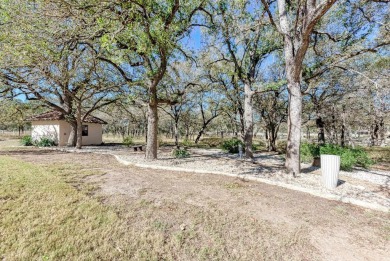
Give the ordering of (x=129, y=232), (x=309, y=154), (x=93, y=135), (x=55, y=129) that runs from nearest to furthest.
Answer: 1. (x=129, y=232)
2. (x=309, y=154)
3. (x=55, y=129)
4. (x=93, y=135)

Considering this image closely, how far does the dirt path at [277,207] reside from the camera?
3.21 metres

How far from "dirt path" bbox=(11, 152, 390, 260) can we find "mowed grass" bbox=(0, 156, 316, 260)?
0.51ft

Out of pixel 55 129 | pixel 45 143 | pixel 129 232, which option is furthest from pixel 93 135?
pixel 129 232

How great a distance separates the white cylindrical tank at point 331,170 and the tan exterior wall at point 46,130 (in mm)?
20301

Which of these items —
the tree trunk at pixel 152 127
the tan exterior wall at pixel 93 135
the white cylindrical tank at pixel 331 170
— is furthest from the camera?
the tan exterior wall at pixel 93 135

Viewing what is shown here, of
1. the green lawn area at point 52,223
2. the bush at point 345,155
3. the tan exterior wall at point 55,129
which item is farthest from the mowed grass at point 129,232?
the tan exterior wall at point 55,129

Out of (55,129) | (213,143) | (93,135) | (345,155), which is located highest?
(55,129)

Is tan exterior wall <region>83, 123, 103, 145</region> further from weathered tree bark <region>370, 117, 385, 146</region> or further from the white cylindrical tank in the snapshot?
weathered tree bark <region>370, 117, 385, 146</region>

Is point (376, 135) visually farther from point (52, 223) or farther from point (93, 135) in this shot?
point (93, 135)

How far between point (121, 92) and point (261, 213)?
13.0 meters

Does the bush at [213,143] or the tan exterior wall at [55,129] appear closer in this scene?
the tan exterior wall at [55,129]

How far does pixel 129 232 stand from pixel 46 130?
1989cm

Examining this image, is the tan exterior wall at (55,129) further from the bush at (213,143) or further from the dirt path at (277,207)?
the dirt path at (277,207)

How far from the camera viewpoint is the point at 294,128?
720 centimetres
